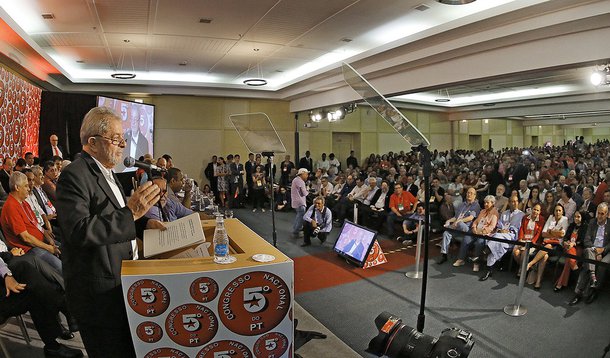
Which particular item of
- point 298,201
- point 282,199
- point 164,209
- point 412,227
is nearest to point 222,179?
point 282,199

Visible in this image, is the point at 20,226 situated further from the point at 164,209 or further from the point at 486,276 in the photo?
the point at 486,276

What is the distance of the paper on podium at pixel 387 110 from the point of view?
8.13ft

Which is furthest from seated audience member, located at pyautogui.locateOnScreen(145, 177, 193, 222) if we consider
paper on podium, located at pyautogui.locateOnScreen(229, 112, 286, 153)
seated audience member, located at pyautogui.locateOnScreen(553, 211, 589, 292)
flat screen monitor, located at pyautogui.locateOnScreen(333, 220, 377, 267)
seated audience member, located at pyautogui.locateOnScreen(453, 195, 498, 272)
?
seated audience member, located at pyautogui.locateOnScreen(553, 211, 589, 292)

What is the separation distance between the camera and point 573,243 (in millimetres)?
4809

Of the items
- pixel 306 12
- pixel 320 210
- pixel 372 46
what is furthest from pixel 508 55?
pixel 320 210

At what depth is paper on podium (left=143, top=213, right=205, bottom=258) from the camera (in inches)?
63.8

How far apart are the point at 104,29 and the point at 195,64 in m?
3.09

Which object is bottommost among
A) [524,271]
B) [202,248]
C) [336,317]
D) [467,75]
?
[336,317]

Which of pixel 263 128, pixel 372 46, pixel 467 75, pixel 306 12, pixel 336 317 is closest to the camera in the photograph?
pixel 336 317

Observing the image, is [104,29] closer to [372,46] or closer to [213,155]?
[372,46]

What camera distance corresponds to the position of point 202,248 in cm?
193

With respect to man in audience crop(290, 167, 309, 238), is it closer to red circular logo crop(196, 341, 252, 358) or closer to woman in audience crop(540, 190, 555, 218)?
woman in audience crop(540, 190, 555, 218)

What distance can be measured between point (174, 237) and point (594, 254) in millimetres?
4904

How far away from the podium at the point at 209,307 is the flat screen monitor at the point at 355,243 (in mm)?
3973
